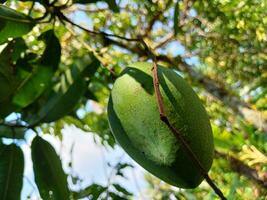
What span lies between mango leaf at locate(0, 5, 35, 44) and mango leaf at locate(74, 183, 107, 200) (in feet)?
1.71

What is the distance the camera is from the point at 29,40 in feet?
9.94

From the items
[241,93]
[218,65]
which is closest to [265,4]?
[218,65]

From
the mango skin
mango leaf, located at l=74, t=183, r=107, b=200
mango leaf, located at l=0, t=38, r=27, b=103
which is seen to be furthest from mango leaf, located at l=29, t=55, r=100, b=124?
the mango skin

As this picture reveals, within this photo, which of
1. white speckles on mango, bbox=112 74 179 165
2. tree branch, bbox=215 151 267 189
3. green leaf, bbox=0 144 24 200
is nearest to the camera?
white speckles on mango, bbox=112 74 179 165

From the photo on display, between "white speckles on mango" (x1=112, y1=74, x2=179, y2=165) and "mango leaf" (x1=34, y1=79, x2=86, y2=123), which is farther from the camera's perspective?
"mango leaf" (x1=34, y1=79, x2=86, y2=123)

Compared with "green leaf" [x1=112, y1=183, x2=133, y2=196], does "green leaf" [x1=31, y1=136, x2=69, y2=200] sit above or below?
above

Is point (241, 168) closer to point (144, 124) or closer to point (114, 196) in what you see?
point (114, 196)

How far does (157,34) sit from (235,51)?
1.45 metres

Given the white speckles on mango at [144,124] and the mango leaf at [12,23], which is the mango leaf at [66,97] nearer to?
the mango leaf at [12,23]

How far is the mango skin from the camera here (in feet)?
4.02

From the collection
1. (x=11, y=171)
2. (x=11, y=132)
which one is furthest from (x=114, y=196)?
(x=11, y=132)

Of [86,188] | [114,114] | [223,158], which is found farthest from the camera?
[223,158]

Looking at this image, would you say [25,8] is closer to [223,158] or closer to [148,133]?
[223,158]

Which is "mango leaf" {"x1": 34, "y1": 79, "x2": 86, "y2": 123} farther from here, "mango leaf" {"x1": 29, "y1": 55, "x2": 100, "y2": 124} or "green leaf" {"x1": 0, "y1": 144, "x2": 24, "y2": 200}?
"green leaf" {"x1": 0, "y1": 144, "x2": 24, "y2": 200}
